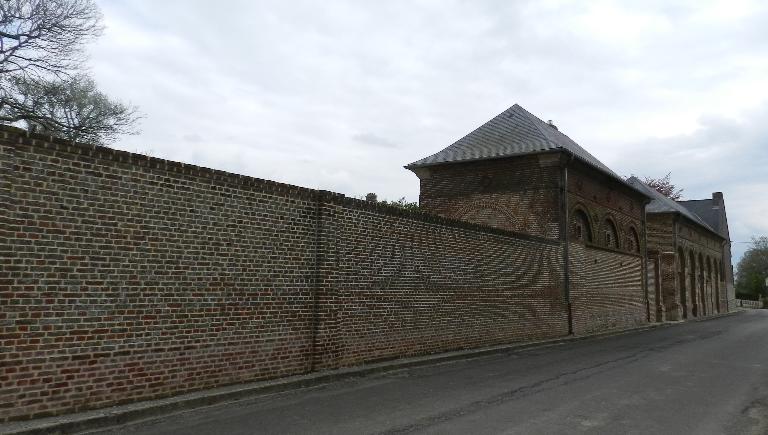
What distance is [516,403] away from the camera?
24.9ft

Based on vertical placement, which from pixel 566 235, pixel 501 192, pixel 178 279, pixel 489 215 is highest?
pixel 501 192

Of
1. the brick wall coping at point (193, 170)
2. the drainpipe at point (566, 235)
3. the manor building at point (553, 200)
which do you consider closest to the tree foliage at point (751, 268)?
the manor building at point (553, 200)

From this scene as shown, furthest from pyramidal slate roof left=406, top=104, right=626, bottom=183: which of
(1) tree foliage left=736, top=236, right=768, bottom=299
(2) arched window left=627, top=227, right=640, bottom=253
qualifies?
(1) tree foliage left=736, top=236, right=768, bottom=299

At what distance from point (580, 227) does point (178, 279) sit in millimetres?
17712

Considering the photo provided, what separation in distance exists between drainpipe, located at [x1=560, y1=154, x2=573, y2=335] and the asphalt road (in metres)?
6.78

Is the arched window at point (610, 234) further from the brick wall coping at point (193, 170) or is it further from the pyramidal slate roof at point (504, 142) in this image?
the brick wall coping at point (193, 170)

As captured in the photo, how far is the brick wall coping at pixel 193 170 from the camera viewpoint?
6.18 metres

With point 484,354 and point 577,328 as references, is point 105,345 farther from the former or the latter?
point 577,328

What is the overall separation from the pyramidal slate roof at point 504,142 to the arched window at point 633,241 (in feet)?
17.5

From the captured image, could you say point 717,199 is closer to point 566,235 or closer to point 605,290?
point 605,290

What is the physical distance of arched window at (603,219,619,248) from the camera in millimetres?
23984

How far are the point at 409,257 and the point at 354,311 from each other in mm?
2079

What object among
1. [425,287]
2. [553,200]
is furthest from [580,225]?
[425,287]

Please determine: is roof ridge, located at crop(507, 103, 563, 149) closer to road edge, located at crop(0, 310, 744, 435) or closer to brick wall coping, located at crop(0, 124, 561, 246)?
brick wall coping, located at crop(0, 124, 561, 246)
